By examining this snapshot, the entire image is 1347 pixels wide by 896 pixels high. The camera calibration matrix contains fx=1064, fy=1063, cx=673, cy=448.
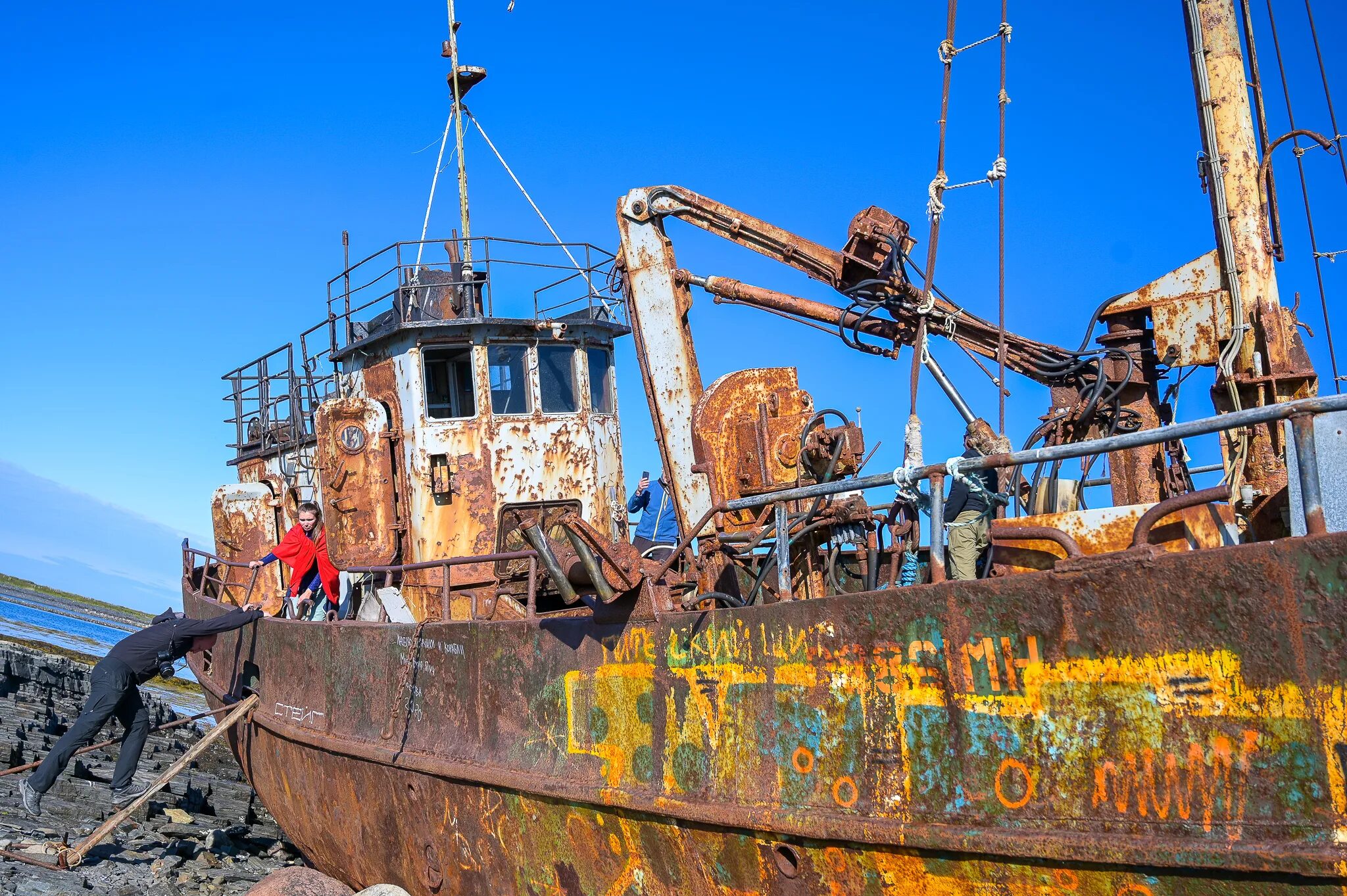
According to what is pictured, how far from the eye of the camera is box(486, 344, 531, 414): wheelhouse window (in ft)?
31.3

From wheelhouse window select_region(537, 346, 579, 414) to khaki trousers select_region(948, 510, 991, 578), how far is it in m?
5.05

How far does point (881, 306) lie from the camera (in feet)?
22.3

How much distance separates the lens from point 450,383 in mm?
9625

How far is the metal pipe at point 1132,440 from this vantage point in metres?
3.38

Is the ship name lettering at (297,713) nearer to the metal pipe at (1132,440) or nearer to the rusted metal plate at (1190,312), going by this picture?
the metal pipe at (1132,440)

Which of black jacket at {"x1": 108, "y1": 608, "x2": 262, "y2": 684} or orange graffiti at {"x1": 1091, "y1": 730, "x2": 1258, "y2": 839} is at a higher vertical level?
black jacket at {"x1": 108, "y1": 608, "x2": 262, "y2": 684}

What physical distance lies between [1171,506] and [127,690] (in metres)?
8.09

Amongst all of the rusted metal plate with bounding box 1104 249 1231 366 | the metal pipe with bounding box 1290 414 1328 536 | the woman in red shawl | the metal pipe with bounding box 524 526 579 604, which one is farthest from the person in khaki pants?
the woman in red shawl

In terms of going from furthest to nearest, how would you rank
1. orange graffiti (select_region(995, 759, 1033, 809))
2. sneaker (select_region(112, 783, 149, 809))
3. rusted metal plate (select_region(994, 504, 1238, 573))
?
sneaker (select_region(112, 783, 149, 809)) → rusted metal plate (select_region(994, 504, 1238, 573)) → orange graffiti (select_region(995, 759, 1033, 809))

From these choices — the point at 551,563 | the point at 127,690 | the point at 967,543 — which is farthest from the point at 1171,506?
the point at 127,690

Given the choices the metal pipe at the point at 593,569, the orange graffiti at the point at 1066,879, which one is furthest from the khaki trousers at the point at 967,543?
the orange graffiti at the point at 1066,879

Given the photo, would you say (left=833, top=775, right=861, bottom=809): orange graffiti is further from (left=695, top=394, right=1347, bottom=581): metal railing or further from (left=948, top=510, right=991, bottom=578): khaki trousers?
(left=948, top=510, right=991, bottom=578): khaki trousers

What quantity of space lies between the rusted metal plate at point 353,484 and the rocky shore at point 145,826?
264cm

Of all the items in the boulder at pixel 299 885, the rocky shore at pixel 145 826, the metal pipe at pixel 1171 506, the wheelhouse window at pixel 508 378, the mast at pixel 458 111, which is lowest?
the boulder at pixel 299 885
